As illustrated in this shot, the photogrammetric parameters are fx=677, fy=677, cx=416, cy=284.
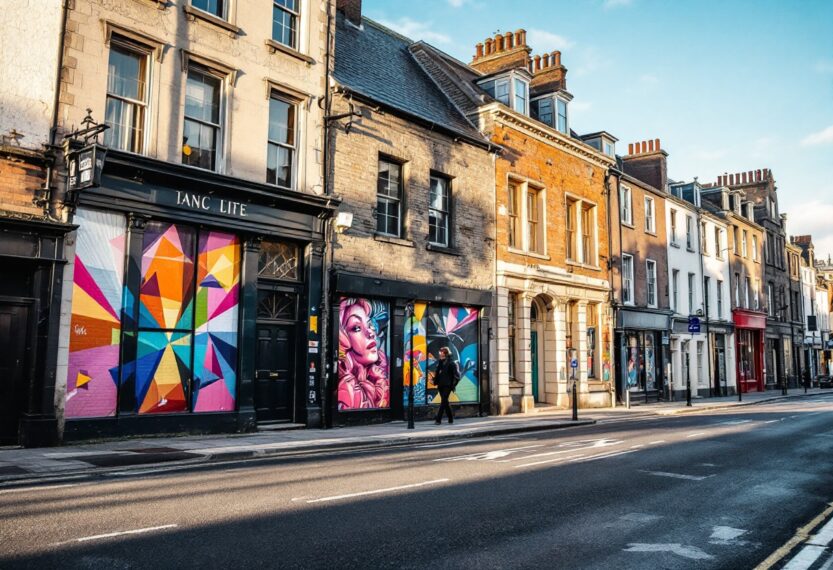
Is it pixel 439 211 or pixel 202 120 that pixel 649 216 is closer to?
pixel 439 211

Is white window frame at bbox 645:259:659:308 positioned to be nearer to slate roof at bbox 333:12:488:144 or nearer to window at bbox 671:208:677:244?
window at bbox 671:208:677:244

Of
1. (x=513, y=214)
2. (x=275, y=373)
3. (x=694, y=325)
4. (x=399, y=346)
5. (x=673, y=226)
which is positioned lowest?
(x=275, y=373)

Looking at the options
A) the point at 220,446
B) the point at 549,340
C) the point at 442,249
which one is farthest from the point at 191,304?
the point at 549,340

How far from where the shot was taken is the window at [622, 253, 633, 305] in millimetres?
30266

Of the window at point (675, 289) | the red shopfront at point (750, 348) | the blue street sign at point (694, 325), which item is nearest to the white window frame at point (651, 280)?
the window at point (675, 289)

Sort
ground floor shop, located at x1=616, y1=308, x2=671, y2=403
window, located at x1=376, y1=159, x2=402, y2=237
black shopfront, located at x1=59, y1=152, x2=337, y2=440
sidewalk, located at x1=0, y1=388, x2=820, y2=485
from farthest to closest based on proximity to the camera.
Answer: ground floor shop, located at x1=616, y1=308, x2=671, y2=403
window, located at x1=376, y1=159, x2=402, y2=237
black shopfront, located at x1=59, y1=152, x2=337, y2=440
sidewalk, located at x1=0, y1=388, x2=820, y2=485

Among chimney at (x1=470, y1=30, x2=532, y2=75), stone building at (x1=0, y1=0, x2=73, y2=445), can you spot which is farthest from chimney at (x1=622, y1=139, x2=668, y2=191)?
stone building at (x1=0, y1=0, x2=73, y2=445)

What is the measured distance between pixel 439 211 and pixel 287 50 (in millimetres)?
6846

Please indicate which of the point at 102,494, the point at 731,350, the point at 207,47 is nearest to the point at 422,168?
the point at 207,47

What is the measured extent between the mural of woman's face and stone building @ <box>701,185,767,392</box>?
3040 cm

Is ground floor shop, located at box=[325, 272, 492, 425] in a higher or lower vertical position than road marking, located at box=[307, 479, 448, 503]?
higher

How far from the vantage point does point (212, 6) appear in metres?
15.2

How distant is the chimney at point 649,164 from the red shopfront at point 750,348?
11.7 metres

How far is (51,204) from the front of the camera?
11984 mm
